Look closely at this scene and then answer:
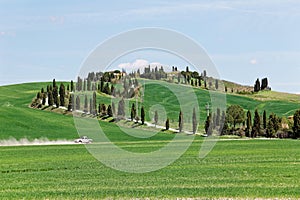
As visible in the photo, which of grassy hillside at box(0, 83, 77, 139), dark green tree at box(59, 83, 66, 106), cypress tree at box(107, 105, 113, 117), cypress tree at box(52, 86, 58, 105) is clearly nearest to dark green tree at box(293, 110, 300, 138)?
cypress tree at box(107, 105, 113, 117)

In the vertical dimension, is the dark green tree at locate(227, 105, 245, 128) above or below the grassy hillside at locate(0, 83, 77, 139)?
above

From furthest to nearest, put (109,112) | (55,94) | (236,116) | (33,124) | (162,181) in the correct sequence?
1. (55,94)
2. (109,112)
3. (236,116)
4. (33,124)
5. (162,181)

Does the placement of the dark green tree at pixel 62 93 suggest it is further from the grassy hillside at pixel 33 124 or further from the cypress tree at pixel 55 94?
the grassy hillside at pixel 33 124

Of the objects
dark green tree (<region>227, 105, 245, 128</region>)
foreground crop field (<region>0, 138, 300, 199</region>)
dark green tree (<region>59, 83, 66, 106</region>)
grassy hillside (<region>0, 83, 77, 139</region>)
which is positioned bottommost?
foreground crop field (<region>0, 138, 300, 199</region>)

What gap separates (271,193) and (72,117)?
447ft

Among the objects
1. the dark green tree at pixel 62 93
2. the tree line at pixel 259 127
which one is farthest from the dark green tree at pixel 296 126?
the dark green tree at pixel 62 93

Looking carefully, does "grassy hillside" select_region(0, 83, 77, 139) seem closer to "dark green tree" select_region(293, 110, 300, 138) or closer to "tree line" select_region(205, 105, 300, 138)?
"tree line" select_region(205, 105, 300, 138)

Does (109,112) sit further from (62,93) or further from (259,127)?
(259,127)

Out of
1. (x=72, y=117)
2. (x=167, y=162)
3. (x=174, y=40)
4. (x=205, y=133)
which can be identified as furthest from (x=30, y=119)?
(x=174, y=40)

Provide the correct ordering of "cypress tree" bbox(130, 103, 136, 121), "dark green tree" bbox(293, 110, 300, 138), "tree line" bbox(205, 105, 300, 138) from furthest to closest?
"cypress tree" bbox(130, 103, 136, 121) < "tree line" bbox(205, 105, 300, 138) < "dark green tree" bbox(293, 110, 300, 138)

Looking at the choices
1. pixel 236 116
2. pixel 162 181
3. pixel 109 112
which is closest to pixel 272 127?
pixel 236 116

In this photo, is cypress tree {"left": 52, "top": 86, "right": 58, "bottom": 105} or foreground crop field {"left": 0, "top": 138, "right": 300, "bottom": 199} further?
cypress tree {"left": 52, "top": 86, "right": 58, "bottom": 105}

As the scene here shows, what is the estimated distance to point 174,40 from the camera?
40312 mm

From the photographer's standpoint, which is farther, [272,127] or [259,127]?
[259,127]
